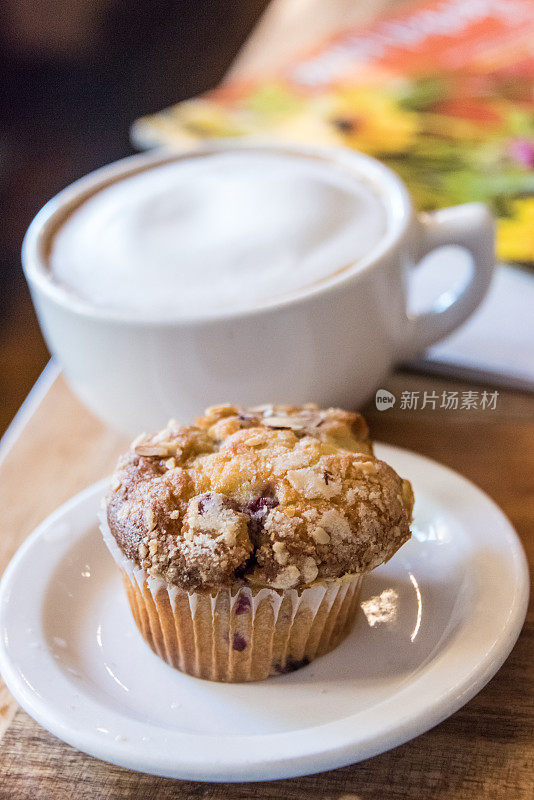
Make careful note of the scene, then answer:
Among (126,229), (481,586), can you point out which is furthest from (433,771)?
(126,229)

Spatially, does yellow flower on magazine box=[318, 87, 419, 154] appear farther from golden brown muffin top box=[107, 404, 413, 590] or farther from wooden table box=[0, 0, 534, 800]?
golden brown muffin top box=[107, 404, 413, 590]

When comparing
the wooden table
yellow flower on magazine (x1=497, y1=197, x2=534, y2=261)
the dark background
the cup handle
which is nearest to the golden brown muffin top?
the wooden table

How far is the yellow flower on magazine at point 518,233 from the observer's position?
3.55 feet

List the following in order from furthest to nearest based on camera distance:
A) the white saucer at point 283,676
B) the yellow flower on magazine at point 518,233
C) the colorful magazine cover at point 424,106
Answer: the colorful magazine cover at point 424,106 → the yellow flower on magazine at point 518,233 → the white saucer at point 283,676

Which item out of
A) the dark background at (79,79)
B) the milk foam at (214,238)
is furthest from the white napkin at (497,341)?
the dark background at (79,79)

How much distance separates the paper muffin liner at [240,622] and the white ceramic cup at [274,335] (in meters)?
0.21

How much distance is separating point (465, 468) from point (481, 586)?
25cm

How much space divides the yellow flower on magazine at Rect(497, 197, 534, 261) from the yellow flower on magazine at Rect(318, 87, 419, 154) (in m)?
0.21

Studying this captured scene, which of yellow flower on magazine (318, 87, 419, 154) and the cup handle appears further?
yellow flower on magazine (318, 87, 419, 154)

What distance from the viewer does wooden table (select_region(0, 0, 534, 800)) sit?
56cm

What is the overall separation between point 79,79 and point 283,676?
7.36 ft

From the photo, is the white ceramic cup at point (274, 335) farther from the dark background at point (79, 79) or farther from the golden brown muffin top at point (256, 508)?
the dark background at point (79, 79)

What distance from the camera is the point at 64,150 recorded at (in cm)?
241

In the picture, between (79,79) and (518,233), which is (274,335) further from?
(79,79)
